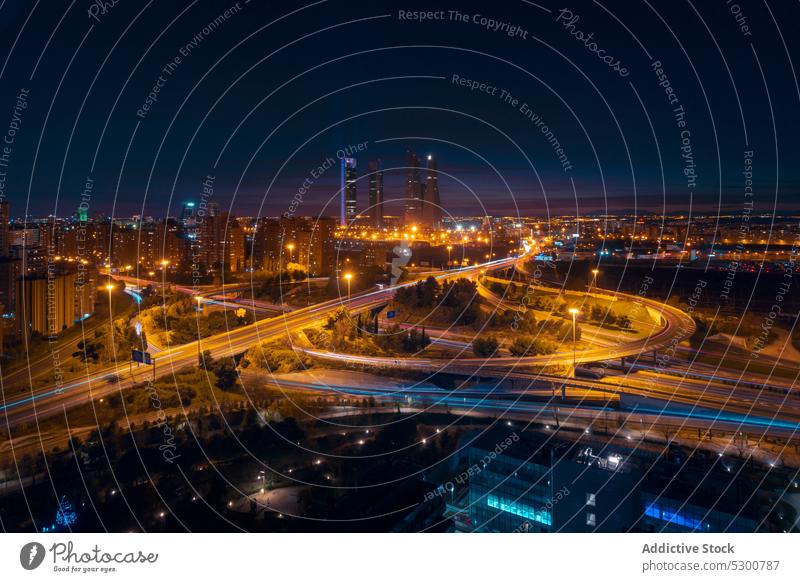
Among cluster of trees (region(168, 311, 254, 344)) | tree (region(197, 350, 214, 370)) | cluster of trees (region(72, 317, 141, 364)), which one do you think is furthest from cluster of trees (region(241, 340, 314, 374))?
cluster of trees (region(72, 317, 141, 364))

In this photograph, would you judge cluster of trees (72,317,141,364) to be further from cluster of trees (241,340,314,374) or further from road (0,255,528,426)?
cluster of trees (241,340,314,374)

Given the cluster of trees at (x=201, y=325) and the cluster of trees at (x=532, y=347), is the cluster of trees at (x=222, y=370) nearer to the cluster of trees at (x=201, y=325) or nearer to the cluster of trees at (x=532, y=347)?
the cluster of trees at (x=201, y=325)

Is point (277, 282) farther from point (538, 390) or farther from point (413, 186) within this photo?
point (538, 390)

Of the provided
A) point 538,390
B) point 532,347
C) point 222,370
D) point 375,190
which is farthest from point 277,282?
point 538,390

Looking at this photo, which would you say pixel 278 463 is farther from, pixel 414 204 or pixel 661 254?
pixel 661 254

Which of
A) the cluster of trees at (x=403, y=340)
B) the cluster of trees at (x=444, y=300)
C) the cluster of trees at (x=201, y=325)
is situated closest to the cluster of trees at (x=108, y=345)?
the cluster of trees at (x=201, y=325)
